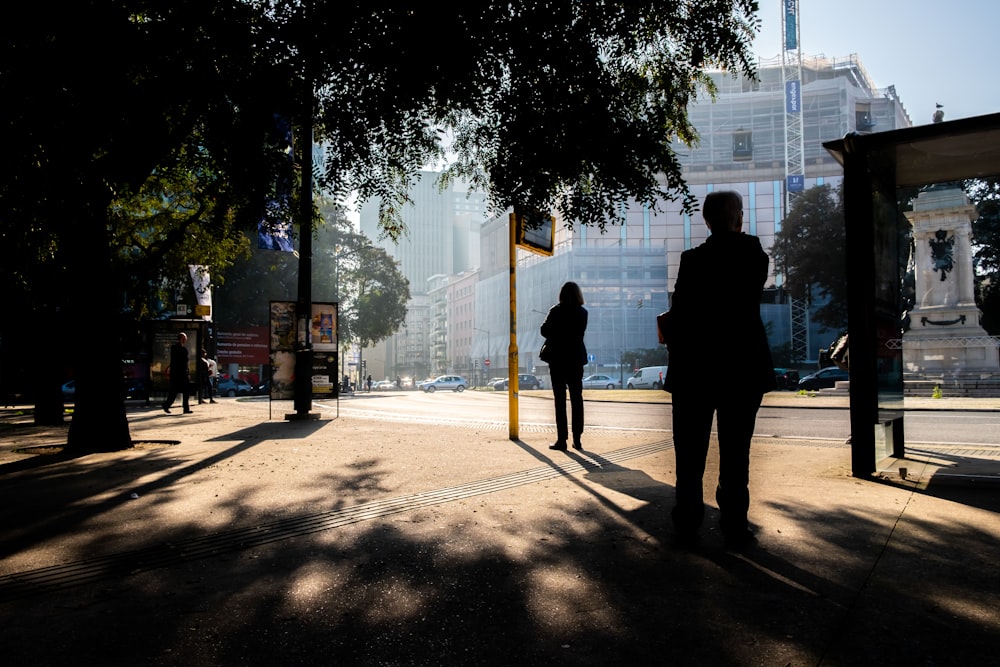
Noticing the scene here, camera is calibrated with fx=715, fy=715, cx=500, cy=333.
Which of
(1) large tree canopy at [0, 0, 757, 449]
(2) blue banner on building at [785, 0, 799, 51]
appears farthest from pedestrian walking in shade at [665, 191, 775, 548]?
(2) blue banner on building at [785, 0, 799, 51]

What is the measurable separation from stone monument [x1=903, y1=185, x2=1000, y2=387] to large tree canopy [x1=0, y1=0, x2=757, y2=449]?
2470 cm

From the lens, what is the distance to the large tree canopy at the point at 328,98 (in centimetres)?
607

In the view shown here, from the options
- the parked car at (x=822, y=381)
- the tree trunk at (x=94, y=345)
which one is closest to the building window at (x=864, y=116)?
the parked car at (x=822, y=381)

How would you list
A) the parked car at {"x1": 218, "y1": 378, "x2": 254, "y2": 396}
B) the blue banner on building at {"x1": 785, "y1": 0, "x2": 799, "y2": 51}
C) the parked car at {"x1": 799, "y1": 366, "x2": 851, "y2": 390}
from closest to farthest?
the parked car at {"x1": 799, "y1": 366, "x2": 851, "y2": 390} → the parked car at {"x1": 218, "y1": 378, "x2": 254, "y2": 396} → the blue banner on building at {"x1": 785, "y1": 0, "x2": 799, "y2": 51}

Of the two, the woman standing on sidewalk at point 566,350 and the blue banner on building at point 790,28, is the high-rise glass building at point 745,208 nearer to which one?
the blue banner on building at point 790,28

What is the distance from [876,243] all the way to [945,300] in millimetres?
26667

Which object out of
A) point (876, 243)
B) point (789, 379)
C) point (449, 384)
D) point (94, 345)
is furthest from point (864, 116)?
point (94, 345)

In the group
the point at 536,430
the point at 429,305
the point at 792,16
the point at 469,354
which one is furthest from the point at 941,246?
the point at 429,305

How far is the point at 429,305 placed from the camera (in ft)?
539

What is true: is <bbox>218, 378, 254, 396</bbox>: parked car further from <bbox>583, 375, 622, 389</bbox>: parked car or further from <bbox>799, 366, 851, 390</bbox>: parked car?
<bbox>799, 366, 851, 390</bbox>: parked car

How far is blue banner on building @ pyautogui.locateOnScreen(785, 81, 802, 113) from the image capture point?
74.2 metres

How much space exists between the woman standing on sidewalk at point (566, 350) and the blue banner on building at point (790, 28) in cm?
8218

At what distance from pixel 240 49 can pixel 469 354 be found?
377ft

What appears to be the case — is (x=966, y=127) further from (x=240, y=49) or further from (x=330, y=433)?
(x=330, y=433)
